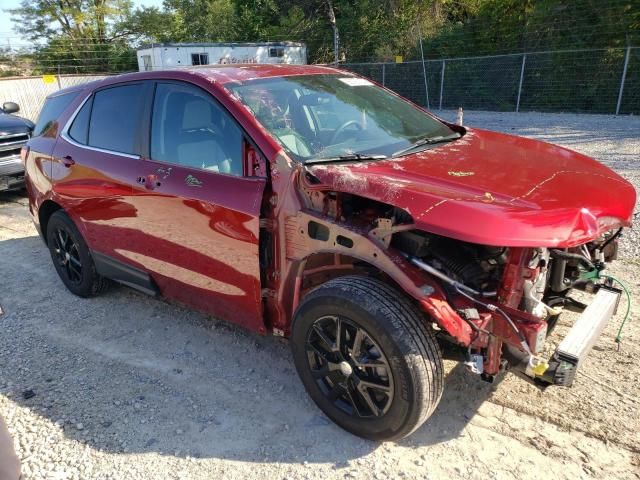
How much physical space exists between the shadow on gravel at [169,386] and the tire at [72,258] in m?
0.17

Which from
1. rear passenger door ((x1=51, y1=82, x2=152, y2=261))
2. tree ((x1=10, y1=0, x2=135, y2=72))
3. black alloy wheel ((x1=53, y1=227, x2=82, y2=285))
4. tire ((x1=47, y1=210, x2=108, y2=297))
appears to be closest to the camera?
rear passenger door ((x1=51, y1=82, x2=152, y2=261))

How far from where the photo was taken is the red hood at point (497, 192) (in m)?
2.23

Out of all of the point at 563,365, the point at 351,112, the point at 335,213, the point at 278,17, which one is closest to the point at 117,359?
the point at 335,213

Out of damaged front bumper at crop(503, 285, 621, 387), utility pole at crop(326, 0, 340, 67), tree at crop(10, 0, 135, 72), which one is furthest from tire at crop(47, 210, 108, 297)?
tree at crop(10, 0, 135, 72)

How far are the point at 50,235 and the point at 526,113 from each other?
15.4 meters

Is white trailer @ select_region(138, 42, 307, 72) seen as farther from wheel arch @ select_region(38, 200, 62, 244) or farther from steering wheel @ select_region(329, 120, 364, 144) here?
steering wheel @ select_region(329, 120, 364, 144)

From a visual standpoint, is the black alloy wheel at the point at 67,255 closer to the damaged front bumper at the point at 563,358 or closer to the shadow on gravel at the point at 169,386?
the shadow on gravel at the point at 169,386

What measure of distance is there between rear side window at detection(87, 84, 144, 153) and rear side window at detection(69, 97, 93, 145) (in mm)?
62

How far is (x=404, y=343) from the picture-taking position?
245 centimetres

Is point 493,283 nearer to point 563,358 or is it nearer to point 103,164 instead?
point 563,358

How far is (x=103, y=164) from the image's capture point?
13.1ft

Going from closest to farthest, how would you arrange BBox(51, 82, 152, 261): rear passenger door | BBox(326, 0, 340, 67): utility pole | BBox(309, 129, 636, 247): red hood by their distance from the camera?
BBox(309, 129, 636, 247): red hood
BBox(51, 82, 152, 261): rear passenger door
BBox(326, 0, 340, 67): utility pole

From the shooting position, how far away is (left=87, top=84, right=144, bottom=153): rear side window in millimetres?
3822

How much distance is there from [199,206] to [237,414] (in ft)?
4.13
